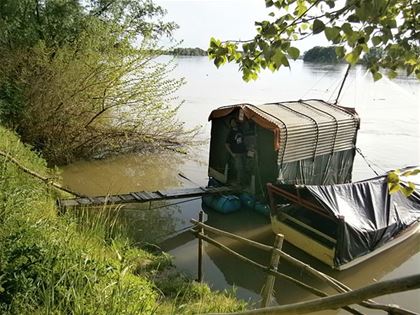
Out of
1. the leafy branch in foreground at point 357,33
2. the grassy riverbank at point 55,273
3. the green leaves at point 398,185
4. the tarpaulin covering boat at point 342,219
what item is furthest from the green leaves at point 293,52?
the tarpaulin covering boat at point 342,219

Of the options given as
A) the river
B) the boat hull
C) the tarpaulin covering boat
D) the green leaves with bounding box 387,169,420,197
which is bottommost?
the river

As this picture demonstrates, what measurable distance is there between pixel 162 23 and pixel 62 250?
12.9m

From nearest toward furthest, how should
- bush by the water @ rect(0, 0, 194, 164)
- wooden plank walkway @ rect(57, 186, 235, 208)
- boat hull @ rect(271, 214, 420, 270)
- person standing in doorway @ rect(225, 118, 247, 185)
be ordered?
1. boat hull @ rect(271, 214, 420, 270)
2. wooden plank walkway @ rect(57, 186, 235, 208)
3. person standing in doorway @ rect(225, 118, 247, 185)
4. bush by the water @ rect(0, 0, 194, 164)

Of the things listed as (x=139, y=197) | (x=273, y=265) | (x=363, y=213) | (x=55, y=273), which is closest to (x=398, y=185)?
(x=55, y=273)

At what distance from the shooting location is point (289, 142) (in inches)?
376

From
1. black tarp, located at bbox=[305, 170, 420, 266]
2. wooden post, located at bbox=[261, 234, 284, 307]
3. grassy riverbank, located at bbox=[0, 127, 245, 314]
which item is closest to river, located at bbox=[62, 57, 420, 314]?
black tarp, located at bbox=[305, 170, 420, 266]

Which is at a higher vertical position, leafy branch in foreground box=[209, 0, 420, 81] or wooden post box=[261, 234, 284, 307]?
leafy branch in foreground box=[209, 0, 420, 81]

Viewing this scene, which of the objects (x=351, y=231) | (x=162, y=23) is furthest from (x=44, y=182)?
(x=162, y=23)

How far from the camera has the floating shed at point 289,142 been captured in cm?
959

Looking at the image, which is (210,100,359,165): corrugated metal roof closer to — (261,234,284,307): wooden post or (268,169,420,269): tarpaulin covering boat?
(268,169,420,269): tarpaulin covering boat

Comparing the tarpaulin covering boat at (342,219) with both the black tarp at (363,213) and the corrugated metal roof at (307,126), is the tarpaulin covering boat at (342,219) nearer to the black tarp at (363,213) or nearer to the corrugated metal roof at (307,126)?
the black tarp at (363,213)

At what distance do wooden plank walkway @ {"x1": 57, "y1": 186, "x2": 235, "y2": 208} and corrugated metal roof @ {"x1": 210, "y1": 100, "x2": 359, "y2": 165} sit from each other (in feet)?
6.32

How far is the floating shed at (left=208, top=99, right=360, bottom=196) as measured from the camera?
959 centimetres

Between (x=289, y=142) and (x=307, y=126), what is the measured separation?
2.54ft
